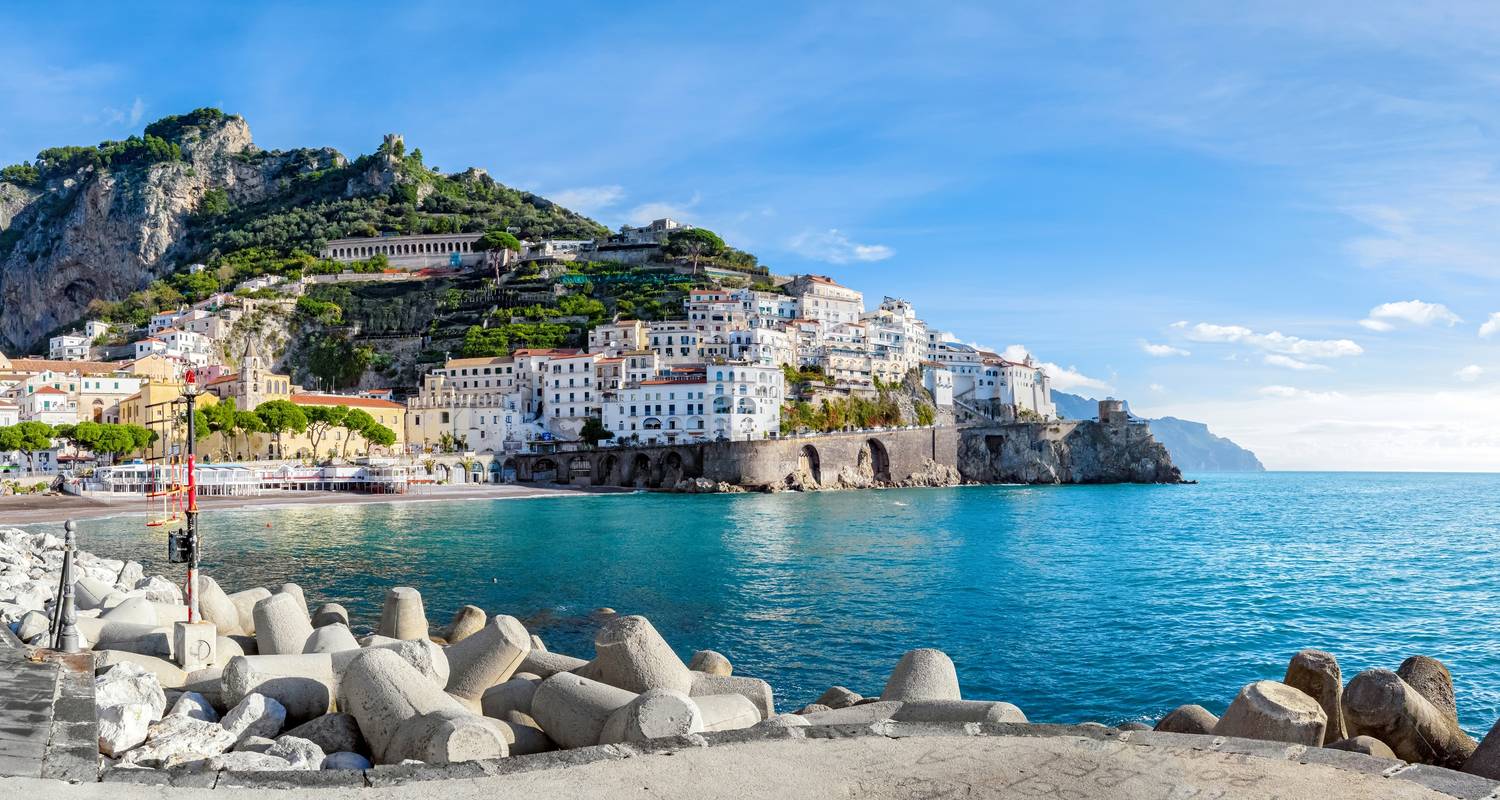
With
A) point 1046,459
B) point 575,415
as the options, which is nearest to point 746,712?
Result: point 575,415

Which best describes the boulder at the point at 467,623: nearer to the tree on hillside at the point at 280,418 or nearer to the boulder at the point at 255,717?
the boulder at the point at 255,717

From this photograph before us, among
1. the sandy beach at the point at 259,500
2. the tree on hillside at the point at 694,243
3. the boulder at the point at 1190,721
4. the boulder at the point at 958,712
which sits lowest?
the sandy beach at the point at 259,500

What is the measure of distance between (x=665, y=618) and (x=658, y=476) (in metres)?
59.1

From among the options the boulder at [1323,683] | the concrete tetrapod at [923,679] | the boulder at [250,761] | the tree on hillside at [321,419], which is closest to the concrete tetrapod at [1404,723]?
the boulder at [1323,683]

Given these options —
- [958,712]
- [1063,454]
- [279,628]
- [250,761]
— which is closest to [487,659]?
[279,628]

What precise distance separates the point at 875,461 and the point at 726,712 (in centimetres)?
7947

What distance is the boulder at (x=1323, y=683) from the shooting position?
847cm

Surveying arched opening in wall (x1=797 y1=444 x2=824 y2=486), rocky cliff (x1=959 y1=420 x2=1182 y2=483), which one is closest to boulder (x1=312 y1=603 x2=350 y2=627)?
arched opening in wall (x1=797 y1=444 x2=824 y2=486)

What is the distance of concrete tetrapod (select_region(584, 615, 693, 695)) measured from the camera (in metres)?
8.85

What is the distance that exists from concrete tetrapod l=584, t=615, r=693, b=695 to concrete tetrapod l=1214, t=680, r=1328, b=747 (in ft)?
15.1

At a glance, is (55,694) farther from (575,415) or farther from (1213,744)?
(575,415)

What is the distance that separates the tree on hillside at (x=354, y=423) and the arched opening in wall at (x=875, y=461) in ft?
135

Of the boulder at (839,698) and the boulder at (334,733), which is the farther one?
the boulder at (839,698)

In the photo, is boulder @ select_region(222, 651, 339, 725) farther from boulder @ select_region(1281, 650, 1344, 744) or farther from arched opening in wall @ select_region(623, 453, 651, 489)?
arched opening in wall @ select_region(623, 453, 651, 489)
